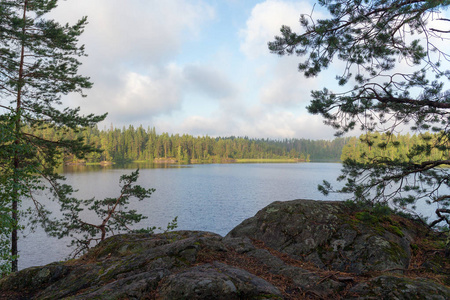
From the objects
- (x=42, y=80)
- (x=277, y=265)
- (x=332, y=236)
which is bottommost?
(x=277, y=265)

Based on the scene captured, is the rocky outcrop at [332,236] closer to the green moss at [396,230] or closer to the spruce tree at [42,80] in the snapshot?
the green moss at [396,230]

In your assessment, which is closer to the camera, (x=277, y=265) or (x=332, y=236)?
(x=277, y=265)

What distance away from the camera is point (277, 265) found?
13.7ft

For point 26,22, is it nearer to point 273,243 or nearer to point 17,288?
point 17,288

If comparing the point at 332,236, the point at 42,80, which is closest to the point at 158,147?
the point at 42,80

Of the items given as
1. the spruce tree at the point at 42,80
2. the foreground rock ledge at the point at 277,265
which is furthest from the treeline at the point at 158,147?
the foreground rock ledge at the point at 277,265

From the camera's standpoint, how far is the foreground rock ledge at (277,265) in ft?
9.73

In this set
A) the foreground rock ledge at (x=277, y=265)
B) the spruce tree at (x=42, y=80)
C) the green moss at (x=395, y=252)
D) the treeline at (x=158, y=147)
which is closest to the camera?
the foreground rock ledge at (x=277, y=265)

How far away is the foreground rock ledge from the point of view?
2.97 meters

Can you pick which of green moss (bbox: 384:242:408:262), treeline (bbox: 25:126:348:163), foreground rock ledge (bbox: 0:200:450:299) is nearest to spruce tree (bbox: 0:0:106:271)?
foreground rock ledge (bbox: 0:200:450:299)

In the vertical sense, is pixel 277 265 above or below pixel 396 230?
below

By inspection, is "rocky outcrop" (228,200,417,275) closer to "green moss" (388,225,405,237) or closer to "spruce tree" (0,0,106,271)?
"green moss" (388,225,405,237)

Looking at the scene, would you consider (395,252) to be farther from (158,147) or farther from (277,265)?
(158,147)

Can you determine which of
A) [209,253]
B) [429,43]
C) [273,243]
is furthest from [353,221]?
[429,43]
